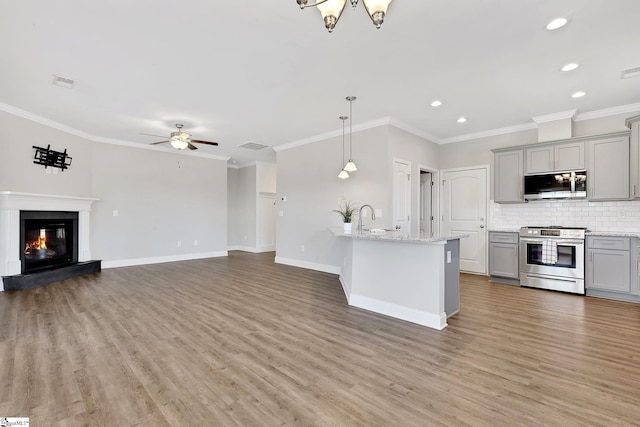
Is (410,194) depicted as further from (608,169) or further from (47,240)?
(47,240)

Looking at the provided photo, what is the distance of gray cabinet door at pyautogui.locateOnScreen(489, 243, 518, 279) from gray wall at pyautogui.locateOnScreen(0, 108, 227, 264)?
264 inches

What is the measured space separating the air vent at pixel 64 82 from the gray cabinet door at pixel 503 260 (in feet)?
22.6

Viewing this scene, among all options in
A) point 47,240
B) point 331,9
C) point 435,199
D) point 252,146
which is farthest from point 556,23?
point 47,240

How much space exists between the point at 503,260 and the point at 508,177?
1.51 metres

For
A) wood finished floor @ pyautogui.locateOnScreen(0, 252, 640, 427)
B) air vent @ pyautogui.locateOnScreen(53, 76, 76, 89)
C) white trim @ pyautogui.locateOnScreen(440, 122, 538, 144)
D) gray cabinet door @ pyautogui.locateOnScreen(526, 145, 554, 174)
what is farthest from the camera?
white trim @ pyautogui.locateOnScreen(440, 122, 538, 144)

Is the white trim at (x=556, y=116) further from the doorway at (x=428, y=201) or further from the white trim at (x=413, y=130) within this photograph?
the doorway at (x=428, y=201)

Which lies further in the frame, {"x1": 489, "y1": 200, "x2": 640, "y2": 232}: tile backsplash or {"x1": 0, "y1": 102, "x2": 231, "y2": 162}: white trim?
{"x1": 0, "y1": 102, "x2": 231, "y2": 162}: white trim

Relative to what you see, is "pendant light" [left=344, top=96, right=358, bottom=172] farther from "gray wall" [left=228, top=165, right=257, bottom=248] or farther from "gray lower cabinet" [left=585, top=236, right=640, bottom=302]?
"gray wall" [left=228, top=165, right=257, bottom=248]

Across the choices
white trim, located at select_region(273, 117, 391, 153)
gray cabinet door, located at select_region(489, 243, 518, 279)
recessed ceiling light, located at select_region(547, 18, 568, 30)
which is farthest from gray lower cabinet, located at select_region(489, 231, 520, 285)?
recessed ceiling light, located at select_region(547, 18, 568, 30)

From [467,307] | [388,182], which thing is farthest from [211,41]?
[467,307]

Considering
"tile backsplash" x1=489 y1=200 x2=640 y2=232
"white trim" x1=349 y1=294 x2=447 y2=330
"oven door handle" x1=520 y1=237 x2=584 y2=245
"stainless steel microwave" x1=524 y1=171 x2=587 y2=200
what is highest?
"stainless steel microwave" x1=524 y1=171 x2=587 y2=200

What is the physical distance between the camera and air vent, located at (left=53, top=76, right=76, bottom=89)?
3770 millimetres

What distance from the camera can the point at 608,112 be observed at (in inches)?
189

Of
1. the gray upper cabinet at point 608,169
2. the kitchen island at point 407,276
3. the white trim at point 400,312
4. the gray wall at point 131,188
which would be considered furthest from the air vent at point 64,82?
the gray upper cabinet at point 608,169
